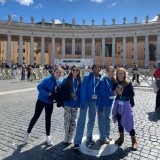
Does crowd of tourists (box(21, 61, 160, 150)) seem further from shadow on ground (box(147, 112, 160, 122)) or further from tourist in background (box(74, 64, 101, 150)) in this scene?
shadow on ground (box(147, 112, 160, 122))

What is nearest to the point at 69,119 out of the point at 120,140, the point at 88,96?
the point at 88,96

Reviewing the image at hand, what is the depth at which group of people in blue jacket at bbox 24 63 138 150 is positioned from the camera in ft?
18.4

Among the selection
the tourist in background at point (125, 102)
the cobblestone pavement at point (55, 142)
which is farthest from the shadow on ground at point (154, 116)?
the tourist in background at point (125, 102)

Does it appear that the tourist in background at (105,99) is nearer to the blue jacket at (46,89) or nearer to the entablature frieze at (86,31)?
the blue jacket at (46,89)

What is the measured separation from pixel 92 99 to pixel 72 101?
0.50 metres

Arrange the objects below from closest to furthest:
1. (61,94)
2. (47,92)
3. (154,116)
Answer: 1. (61,94)
2. (47,92)
3. (154,116)

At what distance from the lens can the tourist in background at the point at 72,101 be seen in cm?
573

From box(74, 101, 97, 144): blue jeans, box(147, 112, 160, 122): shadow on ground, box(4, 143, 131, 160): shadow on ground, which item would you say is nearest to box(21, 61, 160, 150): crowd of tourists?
box(74, 101, 97, 144): blue jeans

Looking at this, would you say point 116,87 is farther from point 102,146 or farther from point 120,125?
point 102,146

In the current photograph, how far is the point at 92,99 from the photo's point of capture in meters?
5.60

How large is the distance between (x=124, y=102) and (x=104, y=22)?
62.7 meters

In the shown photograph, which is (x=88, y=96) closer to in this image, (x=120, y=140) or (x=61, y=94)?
(x=61, y=94)

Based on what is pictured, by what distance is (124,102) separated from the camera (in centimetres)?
577

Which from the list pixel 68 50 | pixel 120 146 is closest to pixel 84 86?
pixel 120 146
